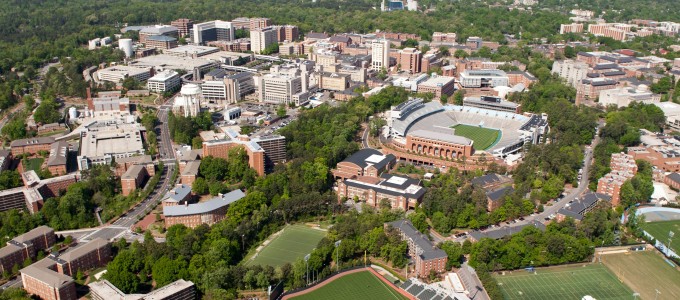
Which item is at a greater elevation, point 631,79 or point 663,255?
point 631,79

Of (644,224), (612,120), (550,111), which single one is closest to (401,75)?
(550,111)

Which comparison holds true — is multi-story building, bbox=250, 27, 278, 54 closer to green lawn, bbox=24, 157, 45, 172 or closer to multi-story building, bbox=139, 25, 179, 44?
multi-story building, bbox=139, 25, 179, 44

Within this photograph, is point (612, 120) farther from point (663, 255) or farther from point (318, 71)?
point (318, 71)

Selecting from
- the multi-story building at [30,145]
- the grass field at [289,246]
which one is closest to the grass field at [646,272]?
the grass field at [289,246]

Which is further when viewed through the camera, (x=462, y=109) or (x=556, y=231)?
(x=462, y=109)

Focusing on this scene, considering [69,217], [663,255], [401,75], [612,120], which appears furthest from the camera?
[401,75]

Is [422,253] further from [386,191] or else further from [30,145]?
[30,145]
